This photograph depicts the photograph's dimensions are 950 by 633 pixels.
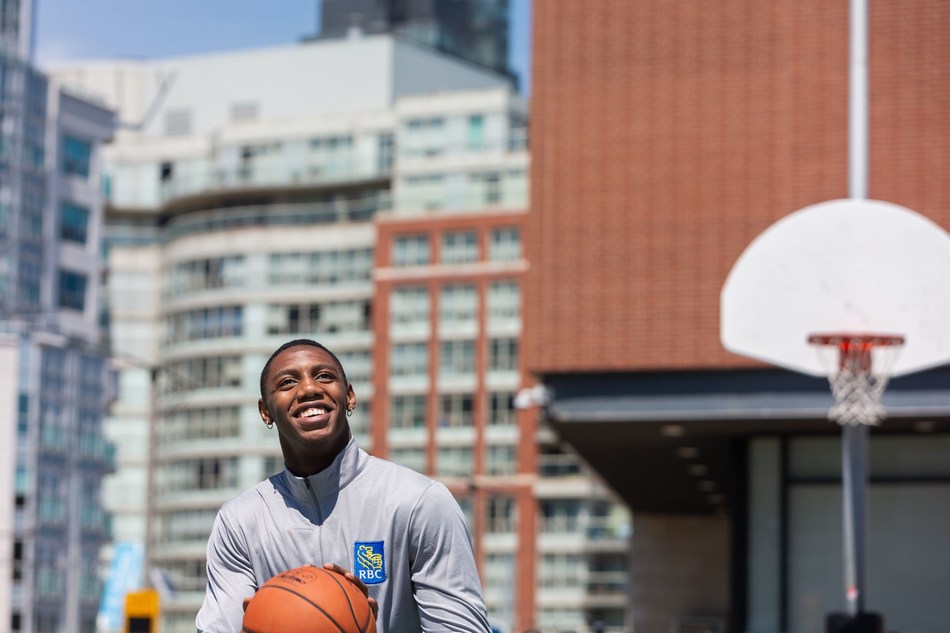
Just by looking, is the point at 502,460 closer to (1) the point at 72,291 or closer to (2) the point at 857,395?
(1) the point at 72,291

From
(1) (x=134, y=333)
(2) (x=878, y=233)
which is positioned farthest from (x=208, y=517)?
(2) (x=878, y=233)

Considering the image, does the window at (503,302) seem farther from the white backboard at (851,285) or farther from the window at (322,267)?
the white backboard at (851,285)

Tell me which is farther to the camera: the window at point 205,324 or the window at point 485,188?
the window at point 205,324

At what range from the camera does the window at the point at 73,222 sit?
320ft

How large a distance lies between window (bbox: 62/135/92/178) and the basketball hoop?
8013cm

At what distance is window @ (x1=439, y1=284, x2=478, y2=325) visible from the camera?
367ft

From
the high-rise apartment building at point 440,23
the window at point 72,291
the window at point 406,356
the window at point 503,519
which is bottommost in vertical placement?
the window at point 503,519

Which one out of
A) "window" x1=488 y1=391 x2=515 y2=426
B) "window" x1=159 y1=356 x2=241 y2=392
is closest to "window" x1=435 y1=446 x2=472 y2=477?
"window" x1=488 y1=391 x2=515 y2=426

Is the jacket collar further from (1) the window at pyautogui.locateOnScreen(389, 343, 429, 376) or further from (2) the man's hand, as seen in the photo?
(1) the window at pyautogui.locateOnScreen(389, 343, 429, 376)

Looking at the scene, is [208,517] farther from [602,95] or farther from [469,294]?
[602,95]

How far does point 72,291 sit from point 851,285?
3102 inches

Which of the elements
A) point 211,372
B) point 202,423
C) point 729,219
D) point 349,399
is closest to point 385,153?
point 211,372

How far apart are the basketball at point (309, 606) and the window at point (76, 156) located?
9517 cm

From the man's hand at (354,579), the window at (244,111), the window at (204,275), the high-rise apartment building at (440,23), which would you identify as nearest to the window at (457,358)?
the window at (204,275)
